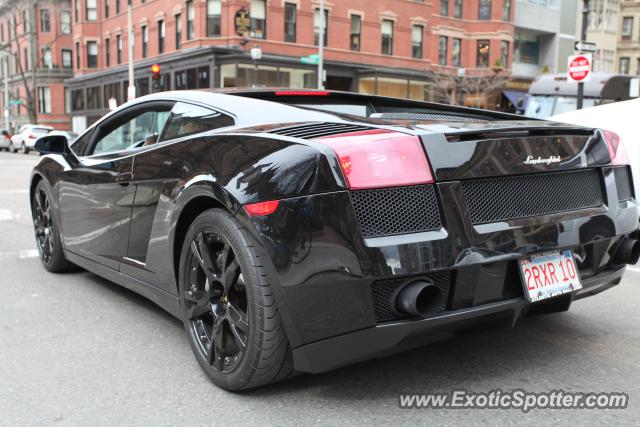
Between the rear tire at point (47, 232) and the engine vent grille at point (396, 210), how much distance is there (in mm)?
3368

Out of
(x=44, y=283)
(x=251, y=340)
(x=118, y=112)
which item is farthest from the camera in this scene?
(x=44, y=283)

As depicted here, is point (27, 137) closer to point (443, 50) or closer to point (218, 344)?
point (443, 50)

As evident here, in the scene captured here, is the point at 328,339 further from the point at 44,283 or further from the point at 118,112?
the point at 44,283

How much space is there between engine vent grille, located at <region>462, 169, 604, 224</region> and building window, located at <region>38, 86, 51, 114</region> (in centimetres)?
5265

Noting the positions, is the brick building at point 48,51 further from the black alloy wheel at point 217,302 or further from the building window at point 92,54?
the black alloy wheel at point 217,302

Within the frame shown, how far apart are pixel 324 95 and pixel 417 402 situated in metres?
1.94

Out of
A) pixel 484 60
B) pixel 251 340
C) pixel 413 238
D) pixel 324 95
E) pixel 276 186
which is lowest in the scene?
pixel 251 340

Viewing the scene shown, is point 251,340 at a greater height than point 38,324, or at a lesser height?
greater

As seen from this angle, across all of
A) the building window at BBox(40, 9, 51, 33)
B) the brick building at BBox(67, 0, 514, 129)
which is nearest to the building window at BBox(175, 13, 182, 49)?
the brick building at BBox(67, 0, 514, 129)

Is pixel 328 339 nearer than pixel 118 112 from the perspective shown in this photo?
Yes

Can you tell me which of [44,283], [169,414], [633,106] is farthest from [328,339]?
[633,106]

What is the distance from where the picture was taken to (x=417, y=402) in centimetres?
270

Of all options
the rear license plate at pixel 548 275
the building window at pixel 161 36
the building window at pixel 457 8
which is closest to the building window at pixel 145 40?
the building window at pixel 161 36

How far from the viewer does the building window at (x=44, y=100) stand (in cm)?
4972
